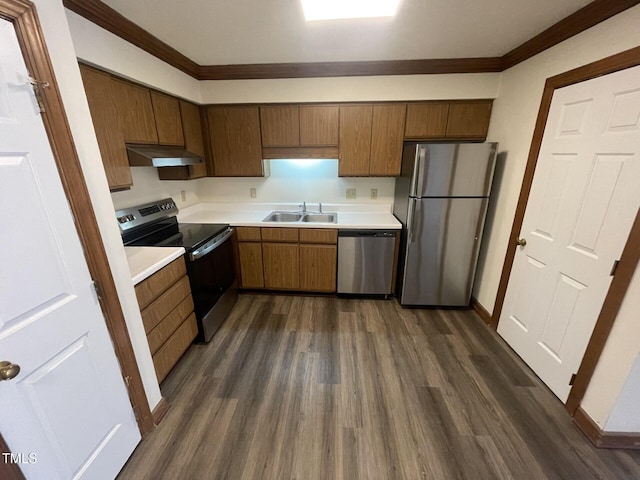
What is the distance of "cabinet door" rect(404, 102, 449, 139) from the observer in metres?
2.54

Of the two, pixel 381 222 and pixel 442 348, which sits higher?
pixel 381 222

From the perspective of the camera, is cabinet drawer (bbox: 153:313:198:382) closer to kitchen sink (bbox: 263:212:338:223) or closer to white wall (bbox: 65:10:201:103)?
kitchen sink (bbox: 263:212:338:223)

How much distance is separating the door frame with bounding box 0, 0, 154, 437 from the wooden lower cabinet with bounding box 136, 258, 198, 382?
0.81 feet

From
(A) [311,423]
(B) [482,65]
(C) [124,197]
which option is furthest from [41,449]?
(B) [482,65]

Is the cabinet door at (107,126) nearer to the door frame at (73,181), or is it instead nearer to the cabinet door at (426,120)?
the door frame at (73,181)

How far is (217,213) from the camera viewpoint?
3.10 m

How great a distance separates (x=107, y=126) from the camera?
1605mm

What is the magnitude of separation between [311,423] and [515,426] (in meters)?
1.23

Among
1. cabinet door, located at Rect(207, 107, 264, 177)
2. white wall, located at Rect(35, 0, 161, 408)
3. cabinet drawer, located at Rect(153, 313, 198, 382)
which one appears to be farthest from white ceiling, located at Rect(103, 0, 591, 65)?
cabinet drawer, located at Rect(153, 313, 198, 382)

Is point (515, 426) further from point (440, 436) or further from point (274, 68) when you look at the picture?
point (274, 68)

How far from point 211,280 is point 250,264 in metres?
0.62

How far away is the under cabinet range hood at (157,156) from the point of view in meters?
1.80

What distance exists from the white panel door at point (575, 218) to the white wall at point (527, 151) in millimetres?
147

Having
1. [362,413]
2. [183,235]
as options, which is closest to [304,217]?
[183,235]
